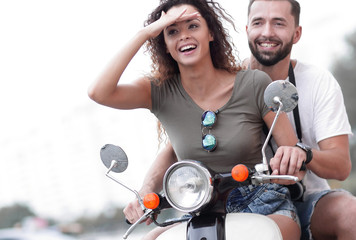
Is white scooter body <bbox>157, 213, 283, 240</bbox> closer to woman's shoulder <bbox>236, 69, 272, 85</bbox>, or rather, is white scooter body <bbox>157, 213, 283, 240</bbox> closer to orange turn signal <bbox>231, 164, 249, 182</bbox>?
orange turn signal <bbox>231, 164, 249, 182</bbox>

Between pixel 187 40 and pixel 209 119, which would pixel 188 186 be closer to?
pixel 209 119

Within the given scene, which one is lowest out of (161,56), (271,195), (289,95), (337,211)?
(337,211)

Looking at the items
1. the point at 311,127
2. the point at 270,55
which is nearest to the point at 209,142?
the point at 311,127

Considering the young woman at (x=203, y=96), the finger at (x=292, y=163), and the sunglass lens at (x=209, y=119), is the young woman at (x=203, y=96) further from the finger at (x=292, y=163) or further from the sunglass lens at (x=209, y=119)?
the finger at (x=292, y=163)

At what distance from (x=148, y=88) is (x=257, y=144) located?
1.94ft

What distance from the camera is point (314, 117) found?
277 cm

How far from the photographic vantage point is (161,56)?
2637mm

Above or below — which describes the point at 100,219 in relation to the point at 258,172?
below

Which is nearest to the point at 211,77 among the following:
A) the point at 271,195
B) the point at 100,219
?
the point at 271,195

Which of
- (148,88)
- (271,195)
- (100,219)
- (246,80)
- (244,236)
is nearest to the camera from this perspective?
(244,236)

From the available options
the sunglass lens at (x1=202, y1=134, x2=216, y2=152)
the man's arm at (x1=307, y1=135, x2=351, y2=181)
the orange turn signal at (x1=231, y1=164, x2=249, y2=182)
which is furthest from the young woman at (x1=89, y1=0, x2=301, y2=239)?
the orange turn signal at (x1=231, y1=164, x2=249, y2=182)

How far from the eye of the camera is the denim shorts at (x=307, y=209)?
248cm

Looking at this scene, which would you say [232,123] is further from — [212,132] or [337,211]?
[337,211]

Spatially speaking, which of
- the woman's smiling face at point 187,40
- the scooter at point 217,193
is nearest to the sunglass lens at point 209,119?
the woman's smiling face at point 187,40
